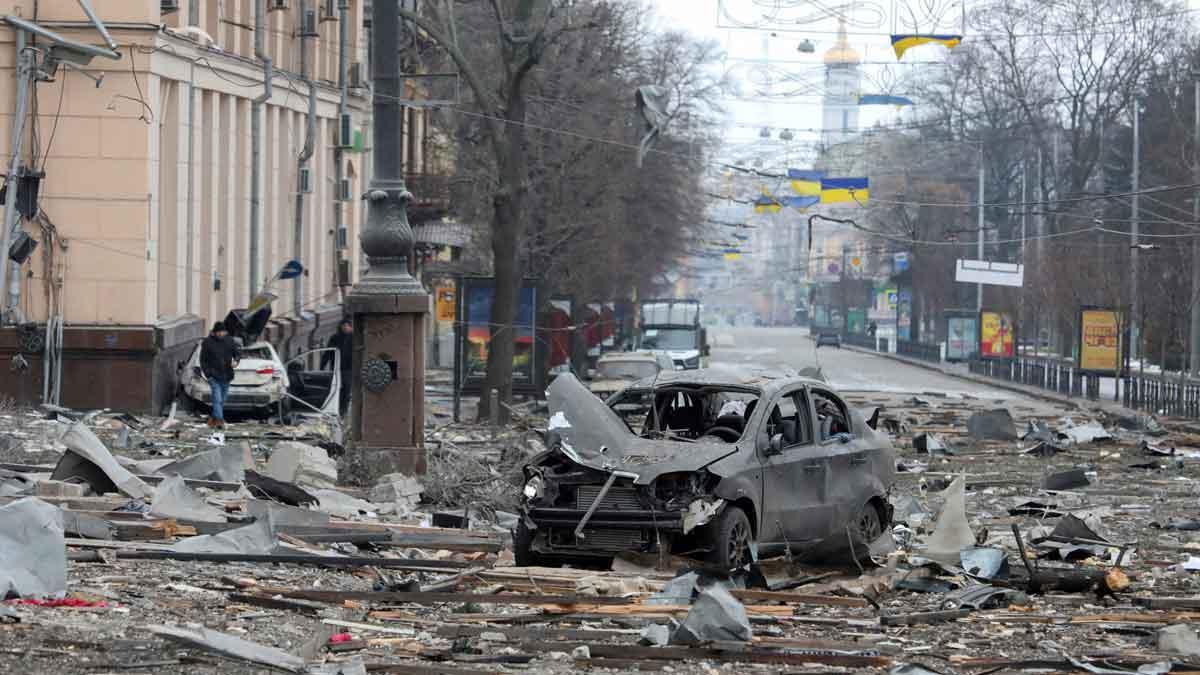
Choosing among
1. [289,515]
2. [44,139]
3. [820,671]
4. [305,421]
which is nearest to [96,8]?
[44,139]

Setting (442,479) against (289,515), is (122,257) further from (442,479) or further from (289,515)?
(289,515)

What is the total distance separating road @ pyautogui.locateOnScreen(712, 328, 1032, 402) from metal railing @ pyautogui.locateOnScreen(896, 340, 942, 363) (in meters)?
1.21

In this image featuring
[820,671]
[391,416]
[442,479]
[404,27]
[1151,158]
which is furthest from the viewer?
[1151,158]

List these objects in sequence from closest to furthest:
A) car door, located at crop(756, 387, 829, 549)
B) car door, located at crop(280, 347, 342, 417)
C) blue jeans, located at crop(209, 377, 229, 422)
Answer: car door, located at crop(756, 387, 829, 549) < blue jeans, located at crop(209, 377, 229, 422) < car door, located at crop(280, 347, 342, 417)

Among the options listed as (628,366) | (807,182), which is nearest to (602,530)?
(628,366)

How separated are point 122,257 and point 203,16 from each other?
20.1 ft

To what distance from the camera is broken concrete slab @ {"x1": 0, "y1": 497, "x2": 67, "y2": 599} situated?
9719mm

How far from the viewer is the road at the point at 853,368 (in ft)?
182

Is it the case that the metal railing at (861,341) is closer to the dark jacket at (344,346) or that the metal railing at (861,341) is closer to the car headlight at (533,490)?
the dark jacket at (344,346)

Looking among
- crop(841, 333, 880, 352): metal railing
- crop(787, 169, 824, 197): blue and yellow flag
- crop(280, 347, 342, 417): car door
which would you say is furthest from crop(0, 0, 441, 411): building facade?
crop(841, 333, 880, 352): metal railing

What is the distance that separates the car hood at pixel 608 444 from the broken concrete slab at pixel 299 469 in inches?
195

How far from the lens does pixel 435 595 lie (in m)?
10.7

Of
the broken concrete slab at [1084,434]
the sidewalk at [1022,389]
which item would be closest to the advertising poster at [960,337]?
the sidewalk at [1022,389]

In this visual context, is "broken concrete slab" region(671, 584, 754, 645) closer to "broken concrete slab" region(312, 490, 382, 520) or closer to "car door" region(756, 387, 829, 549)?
"car door" region(756, 387, 829, 549)
